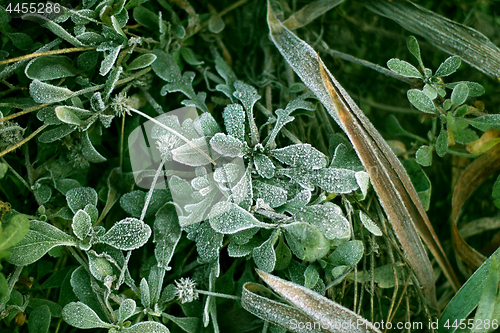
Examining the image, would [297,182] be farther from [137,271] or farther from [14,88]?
[14,88]

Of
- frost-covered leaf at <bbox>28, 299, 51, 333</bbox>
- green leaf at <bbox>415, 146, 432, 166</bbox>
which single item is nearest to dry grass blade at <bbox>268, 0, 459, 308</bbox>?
green leaf at <bbox>415, 146, 432, 166</bbox>

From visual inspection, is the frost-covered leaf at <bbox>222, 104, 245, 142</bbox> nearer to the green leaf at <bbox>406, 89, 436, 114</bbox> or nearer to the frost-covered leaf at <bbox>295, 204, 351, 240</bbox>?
the frost-covered leaf at <bbox>295, 204, 351, 240</bbox>

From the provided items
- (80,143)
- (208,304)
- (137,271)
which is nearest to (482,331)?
(208,304)

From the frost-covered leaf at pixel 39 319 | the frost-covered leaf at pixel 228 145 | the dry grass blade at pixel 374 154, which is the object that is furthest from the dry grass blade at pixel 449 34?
the frost-covered leaf at pixel 39 319

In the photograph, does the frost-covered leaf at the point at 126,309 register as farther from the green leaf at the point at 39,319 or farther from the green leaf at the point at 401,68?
the green leaf at the point at 401,68

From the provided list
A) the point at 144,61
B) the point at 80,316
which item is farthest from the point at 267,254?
the point at 144,61

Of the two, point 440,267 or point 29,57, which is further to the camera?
point 440,267
